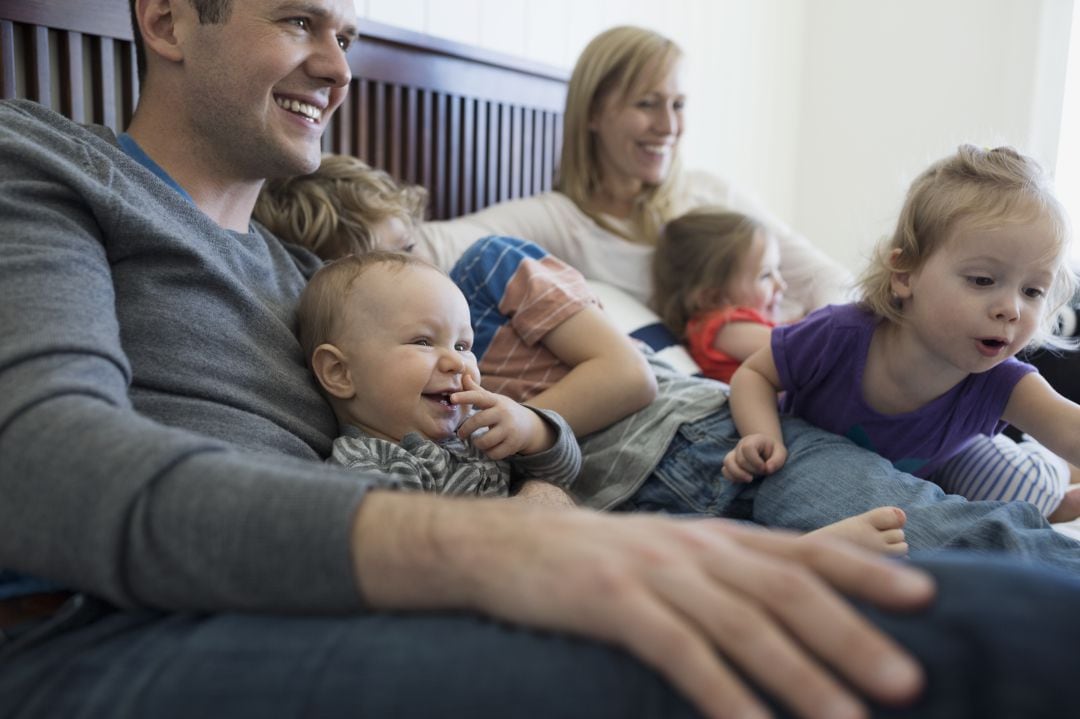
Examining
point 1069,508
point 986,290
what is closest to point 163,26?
point 986,290

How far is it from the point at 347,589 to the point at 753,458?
76 cm

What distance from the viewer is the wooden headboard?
1337mm

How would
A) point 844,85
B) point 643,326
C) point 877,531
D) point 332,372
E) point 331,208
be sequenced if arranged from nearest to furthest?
1. point 877,531
2. point 332,372
3. point 331,208
4. point 643,326
5. point 844,85

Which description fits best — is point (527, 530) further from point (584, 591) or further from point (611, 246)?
point (611, 246)

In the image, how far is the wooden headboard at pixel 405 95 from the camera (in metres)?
1.34

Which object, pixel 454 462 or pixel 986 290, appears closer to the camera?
pixel 454 462

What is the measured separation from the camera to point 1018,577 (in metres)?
0.55

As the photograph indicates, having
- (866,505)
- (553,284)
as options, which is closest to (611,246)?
(553,284)

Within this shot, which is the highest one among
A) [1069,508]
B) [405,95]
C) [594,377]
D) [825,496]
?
[405,95]

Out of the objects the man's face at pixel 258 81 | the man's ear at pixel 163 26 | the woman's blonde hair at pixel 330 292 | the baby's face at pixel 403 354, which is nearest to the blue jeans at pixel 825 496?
the baby's face at pixel 403 354

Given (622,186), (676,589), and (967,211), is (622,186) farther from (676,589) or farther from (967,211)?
(676,589)

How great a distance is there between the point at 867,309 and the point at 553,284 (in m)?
0.48

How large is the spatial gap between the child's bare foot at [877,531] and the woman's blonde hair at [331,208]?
812 millimetres

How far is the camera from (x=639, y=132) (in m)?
2.15
